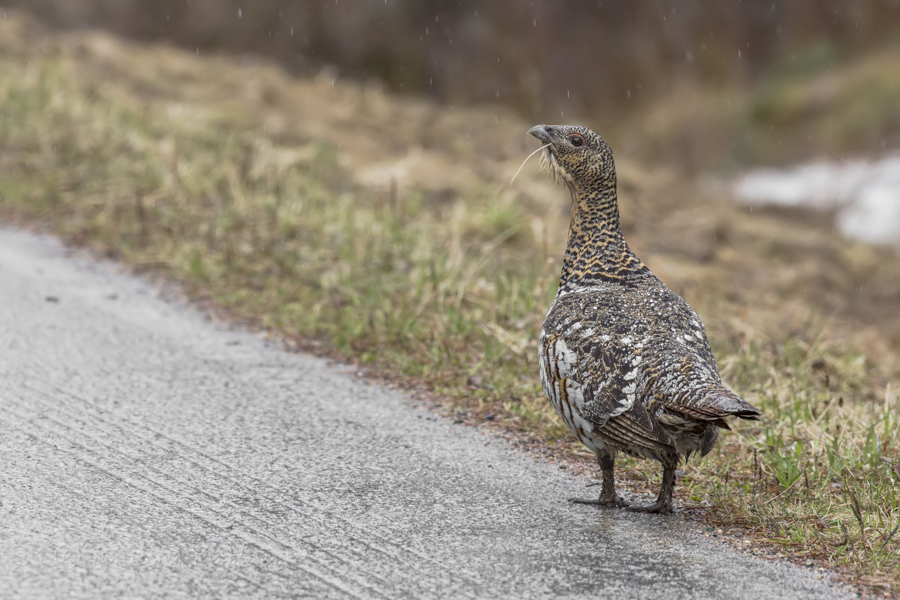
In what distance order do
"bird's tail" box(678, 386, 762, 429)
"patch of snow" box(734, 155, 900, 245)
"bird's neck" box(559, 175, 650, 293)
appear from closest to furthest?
"bird's tail" box(678, 386, 762, 429) < "bird's neck" box(559, 175, 650, 293) < "patch of snow" box(734, 155, 900, 245)

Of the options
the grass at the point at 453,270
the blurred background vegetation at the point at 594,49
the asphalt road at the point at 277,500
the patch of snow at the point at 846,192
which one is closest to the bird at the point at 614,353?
the asphalt road at the point at 277,500

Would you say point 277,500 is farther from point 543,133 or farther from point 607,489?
point 543,133

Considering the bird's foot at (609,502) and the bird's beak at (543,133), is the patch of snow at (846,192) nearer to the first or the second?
the bird's beak at (543,133)

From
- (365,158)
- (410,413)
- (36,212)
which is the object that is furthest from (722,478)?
(365,158)

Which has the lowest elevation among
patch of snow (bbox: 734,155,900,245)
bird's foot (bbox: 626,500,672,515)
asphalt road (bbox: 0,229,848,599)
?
asphalt road (bbox: 0,229,848,599)

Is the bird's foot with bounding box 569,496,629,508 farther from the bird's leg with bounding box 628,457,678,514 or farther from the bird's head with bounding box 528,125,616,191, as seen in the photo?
the bird's head with bounding box 528,125,616,191

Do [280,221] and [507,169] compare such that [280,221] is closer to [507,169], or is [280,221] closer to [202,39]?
[507,169]

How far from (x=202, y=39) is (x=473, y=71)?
5.44 m

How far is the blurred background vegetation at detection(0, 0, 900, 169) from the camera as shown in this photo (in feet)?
62.1

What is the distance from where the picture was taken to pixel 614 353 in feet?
13.6

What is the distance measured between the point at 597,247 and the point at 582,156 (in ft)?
1.43

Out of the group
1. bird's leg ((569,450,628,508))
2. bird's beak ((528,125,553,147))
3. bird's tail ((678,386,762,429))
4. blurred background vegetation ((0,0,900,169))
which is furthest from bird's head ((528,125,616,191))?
blurred background vegetation ((0,0,900,169))

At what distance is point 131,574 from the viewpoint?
3562 millimetres

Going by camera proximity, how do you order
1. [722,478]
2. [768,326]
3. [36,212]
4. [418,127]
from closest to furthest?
[722,478]
[768,326]
[36,212]
[418,127]
